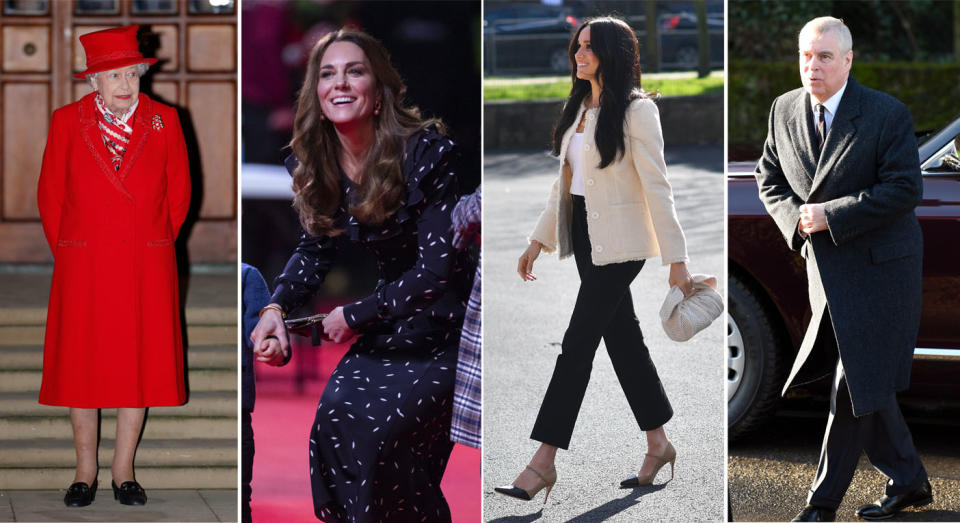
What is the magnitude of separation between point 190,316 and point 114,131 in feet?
6.07

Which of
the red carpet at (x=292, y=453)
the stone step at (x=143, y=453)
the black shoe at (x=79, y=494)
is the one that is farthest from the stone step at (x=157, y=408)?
the red carpet at (x=292, y=453)

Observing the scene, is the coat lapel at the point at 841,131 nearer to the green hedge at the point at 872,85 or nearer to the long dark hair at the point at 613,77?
the long dark hair at the point at 613,77

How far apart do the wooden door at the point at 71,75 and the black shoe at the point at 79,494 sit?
322 centimetres

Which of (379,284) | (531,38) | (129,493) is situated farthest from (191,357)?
(531,38)

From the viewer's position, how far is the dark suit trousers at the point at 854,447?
14.7 ft

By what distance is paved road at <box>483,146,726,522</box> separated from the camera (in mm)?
4379

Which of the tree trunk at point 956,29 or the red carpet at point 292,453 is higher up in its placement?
the tree trunk at point 956,29

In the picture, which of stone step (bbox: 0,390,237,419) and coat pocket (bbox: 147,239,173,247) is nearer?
coat pocket (bbox: 147,239,173,247)

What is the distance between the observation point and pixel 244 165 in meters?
4.27

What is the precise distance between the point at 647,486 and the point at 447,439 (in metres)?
0.70

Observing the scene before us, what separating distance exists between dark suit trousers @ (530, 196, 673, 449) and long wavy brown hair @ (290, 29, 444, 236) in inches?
24.1

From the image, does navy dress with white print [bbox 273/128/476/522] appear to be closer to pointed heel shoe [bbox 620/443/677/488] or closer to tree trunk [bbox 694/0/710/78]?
pointed heel shoe [bbox 620/443/677/488]

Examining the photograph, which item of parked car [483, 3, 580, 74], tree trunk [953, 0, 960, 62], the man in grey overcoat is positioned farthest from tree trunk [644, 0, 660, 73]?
tree trunk [953, 0, 960, 62]

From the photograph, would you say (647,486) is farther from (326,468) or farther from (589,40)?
(589,40)
